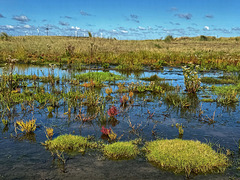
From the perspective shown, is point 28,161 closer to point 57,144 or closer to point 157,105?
point 57,144

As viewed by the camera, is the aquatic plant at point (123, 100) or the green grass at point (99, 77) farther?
the green grass at point (99, 77)

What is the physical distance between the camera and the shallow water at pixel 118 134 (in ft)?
13.6

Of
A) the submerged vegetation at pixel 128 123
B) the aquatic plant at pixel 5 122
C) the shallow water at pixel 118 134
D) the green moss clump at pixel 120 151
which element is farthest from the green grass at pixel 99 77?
the green moss clump at pixel 120 151

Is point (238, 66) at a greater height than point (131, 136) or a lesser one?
greater

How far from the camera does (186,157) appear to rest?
4.45m

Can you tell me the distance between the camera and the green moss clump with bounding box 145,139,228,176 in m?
4.25

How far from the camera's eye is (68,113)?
23.6 feet

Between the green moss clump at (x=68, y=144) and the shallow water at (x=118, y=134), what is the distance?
0.57 feet

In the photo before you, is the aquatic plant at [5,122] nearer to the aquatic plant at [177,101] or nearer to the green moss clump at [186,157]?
the green moss clump at [186,157]

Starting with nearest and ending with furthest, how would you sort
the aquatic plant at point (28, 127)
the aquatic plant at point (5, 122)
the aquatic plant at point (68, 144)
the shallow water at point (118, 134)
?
the shallow water at point (118, 134) → the aquatic plant at point (68, 144) → the aquatic plant at point (28, 127) → the aquatic plant at point (5, 122)

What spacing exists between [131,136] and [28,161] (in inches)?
90.2

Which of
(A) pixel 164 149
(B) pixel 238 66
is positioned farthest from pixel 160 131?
(B) pixel 238 66

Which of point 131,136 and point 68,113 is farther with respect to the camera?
point 68,113

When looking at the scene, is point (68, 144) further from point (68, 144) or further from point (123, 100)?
point (123, 100)
